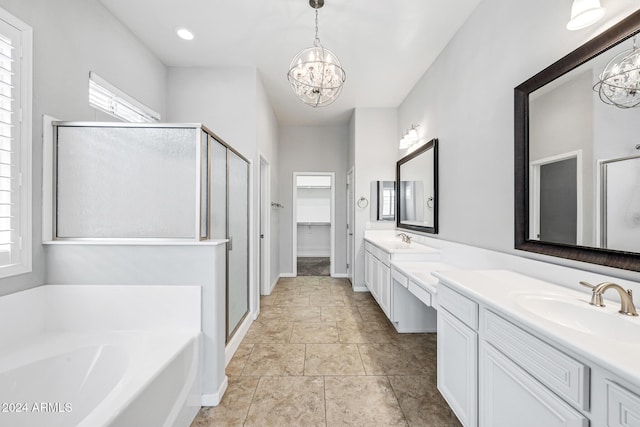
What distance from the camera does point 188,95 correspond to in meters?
3.22

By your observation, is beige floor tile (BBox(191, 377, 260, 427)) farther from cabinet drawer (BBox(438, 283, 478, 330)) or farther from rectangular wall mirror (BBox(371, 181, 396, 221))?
rectangular wall mirror (BBox(371, 181, 396, 221))

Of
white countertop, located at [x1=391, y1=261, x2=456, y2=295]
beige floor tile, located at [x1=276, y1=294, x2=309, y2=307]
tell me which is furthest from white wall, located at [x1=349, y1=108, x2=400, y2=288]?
white countertop, located at [x1=391, y1=261, x2=456, y2=295]

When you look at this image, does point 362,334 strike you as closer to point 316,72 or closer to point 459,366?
point 459,366

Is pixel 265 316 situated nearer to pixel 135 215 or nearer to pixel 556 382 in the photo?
pixel 135 215

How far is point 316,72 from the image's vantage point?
85.7 inches

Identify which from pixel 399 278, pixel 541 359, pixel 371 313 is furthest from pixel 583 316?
pixel 371 313

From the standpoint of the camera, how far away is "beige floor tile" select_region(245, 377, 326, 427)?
5.50 feet

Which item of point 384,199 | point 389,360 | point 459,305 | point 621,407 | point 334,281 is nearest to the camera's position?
point 621,407

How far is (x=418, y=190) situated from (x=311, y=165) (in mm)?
2404

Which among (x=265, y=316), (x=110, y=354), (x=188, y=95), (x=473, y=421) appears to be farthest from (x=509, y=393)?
(x=188, y=95)

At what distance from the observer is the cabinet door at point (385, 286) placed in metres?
2.92

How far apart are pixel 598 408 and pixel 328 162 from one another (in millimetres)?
4766

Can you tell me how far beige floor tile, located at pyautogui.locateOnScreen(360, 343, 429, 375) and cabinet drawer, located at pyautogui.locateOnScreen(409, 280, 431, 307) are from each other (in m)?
0.56

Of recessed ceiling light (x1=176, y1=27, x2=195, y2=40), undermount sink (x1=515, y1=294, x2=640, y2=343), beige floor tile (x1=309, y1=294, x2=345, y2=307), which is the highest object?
recessed ceiling light (x1=176, y1=27, x2=195, y2=40)
